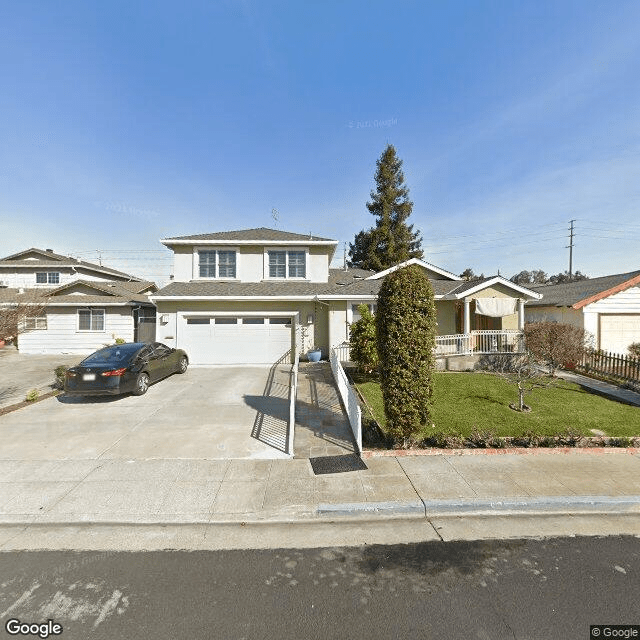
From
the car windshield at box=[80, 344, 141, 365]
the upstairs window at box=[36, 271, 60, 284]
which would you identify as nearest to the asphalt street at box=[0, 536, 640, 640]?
the car windshield at box=[80, 344, 141, 365]

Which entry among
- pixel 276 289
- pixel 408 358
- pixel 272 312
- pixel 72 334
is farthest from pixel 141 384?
pixel 72 334

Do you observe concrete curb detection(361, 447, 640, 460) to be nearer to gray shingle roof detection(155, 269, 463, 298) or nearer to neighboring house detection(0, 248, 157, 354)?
gray shingle roof detection(155, 269, 463, 298)

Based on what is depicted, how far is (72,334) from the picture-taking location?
1805 centimetres

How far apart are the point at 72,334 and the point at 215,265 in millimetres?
9277

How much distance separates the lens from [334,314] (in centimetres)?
1468

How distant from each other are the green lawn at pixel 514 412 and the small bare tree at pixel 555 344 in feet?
4.08

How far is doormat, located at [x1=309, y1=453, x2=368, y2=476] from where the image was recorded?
5480mm

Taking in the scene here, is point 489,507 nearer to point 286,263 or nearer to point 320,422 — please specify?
point 320,422

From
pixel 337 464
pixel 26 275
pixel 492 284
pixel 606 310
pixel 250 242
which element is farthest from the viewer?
pixel 26 275

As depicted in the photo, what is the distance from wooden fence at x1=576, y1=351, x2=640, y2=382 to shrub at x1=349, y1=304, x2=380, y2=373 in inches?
327

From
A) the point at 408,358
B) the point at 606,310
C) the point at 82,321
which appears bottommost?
the point at 408,358

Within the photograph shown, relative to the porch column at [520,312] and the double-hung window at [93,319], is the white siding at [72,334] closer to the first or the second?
the double-hung window at [93,319]

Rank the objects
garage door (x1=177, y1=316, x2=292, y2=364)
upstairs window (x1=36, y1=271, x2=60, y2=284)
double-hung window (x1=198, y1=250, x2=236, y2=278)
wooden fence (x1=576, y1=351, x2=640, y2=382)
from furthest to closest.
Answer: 1. upstairs window (x1=36, y1=271, x2=60, y2=284)
2. double-hung window (x1=198, y1=250, x2=236, y2=278)
3. garage door (x1=177, y1=316, x2=292, y2=364)
4. wooden fence (x1=576, y1=351, x2=640, y2=382)

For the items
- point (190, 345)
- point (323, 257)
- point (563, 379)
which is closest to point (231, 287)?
point (190, 345)
